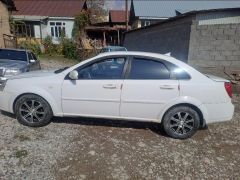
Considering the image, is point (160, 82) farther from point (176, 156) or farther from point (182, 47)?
point (182, 47)

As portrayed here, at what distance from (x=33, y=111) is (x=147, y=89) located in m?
2.37

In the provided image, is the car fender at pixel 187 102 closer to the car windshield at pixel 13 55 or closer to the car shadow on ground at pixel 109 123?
the car shadow on ground at pixel 109 123

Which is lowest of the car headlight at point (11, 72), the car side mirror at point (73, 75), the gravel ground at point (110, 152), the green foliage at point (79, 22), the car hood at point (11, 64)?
the gravel ground at point (110, 152)

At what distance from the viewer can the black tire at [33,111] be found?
15.9ft

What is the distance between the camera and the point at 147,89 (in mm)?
4547

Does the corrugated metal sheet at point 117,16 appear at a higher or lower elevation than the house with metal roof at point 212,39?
higher

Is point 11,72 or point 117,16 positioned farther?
point 117,16

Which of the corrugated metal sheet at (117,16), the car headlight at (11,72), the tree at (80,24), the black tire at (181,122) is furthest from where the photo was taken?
the corrugated metal sheet at (117,16)

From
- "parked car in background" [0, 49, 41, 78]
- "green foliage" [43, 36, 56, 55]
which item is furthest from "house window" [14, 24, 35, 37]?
"parked car in background" [0, 49, 41, 78]

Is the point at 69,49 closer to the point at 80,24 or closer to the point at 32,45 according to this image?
the point at 32,45

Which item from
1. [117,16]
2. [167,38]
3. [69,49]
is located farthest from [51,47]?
[117,16]

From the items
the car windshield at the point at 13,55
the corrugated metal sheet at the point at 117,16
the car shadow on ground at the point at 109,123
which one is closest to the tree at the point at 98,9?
the corrugated metal sheet at the point at 117,16

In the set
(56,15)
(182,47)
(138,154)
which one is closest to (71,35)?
(56,15)

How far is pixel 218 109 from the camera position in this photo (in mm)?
4703
